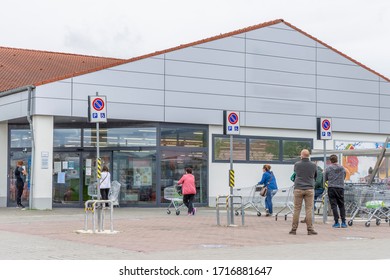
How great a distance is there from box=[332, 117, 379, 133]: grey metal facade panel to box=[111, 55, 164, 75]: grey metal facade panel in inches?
350

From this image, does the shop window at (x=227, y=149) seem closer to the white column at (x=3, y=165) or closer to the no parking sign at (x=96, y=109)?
the white column at (x=3, y=165)

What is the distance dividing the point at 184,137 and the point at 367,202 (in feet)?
36.5

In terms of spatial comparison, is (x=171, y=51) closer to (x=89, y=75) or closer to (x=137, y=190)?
(x=89, y=75)

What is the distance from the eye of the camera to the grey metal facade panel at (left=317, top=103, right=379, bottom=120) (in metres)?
32.5

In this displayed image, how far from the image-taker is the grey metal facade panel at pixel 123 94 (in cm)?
2669

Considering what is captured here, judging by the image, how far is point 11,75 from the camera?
31.5m

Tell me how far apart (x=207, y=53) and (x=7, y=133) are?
8766mm

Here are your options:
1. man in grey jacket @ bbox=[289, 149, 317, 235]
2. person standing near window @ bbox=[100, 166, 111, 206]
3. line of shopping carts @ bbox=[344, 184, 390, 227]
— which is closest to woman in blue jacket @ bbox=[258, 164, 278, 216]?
line of shopping carts @ bbox=[344, 184, 390, 227]

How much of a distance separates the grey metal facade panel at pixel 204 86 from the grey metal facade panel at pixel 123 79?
510mm

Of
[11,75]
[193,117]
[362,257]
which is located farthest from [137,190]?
[362,257]

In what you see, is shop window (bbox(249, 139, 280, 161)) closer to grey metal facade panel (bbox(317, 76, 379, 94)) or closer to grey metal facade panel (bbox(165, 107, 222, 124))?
grey metal facade panel (bbox(165, 107, 222, 124))

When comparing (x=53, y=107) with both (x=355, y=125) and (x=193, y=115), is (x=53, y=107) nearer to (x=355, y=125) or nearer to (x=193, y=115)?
(x=193, y=115)

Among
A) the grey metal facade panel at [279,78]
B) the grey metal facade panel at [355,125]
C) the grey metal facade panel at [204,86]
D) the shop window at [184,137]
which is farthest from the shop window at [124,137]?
the grey metal facade panel at [355,125]

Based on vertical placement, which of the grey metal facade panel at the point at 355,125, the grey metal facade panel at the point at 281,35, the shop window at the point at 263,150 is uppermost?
the grey metal facade panel at the point at 281,35
